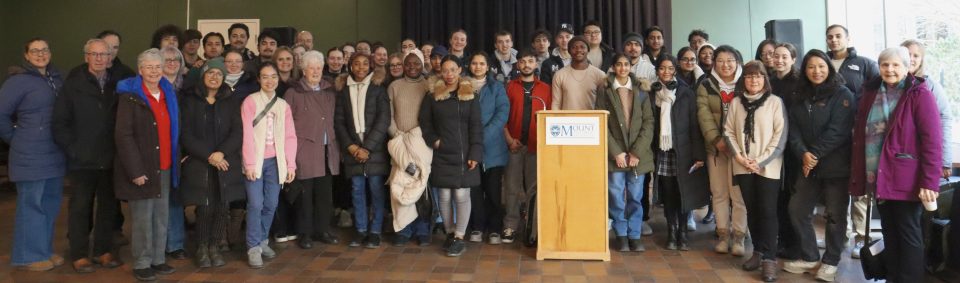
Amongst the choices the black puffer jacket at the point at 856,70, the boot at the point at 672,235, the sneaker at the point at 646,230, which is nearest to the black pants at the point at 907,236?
the black puffer jacket at the point at 856,70

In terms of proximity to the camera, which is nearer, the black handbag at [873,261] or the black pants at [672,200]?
the black handbag at [873,261]

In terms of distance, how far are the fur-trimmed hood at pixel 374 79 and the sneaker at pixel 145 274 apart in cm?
166

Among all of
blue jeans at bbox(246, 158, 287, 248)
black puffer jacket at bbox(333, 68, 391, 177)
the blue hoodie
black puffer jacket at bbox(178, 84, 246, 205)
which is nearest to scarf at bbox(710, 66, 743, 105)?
black puffer jacket at bbox(333, 68, 391, 177)

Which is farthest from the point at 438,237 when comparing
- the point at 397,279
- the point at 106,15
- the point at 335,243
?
the point at 106,15

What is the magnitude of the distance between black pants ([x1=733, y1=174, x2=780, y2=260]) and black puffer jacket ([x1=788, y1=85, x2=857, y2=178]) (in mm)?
242

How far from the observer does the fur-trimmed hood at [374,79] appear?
4156 mm

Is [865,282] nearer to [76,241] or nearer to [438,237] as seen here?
[438,237]

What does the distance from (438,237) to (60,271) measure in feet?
8.01

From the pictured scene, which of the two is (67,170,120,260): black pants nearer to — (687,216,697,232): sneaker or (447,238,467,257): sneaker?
(447,238,467,257): sneaker

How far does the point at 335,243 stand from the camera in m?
4.32

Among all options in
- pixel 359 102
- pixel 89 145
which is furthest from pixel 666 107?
pixel 89 145

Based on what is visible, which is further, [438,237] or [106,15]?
[106,15]

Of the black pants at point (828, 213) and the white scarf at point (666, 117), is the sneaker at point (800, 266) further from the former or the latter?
the white scarf at point (666, 117)

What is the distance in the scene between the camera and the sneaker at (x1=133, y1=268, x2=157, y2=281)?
11.3ft
